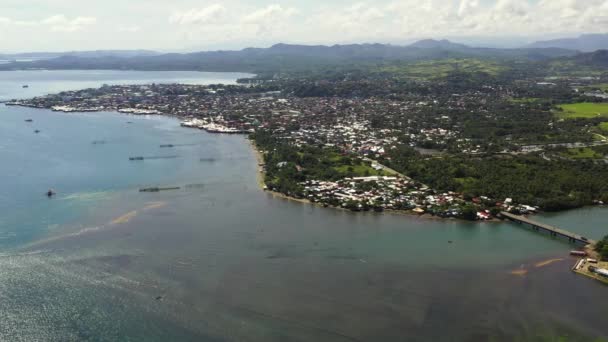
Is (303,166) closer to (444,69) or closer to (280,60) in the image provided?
(444,69)

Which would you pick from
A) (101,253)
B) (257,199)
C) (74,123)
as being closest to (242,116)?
(74,123)

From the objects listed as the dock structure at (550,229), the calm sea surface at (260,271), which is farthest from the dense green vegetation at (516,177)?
the dock structure at (550,229)

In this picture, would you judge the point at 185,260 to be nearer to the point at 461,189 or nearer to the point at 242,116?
the point at 461,189

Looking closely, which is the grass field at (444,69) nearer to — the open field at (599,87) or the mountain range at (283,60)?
the open field at (599,87)

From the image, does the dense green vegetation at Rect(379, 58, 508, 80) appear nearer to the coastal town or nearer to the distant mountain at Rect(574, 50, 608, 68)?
the distant mountain at Rect(574, 50, 608, 68)

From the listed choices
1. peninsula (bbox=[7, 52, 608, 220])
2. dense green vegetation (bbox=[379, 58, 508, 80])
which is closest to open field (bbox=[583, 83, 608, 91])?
peninsula (bbox=[7, 52, 608, 220])
